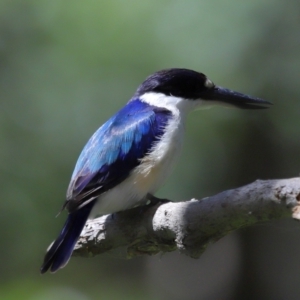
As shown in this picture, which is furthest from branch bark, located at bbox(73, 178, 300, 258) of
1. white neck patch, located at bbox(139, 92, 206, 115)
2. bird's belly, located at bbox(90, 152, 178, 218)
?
white neck patch, located at bbox(139, 92, 206, 115)

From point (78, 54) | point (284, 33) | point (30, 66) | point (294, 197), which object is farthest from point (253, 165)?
point (294, 197)

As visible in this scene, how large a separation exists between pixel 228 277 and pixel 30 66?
2471mm

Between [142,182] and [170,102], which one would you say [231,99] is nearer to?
[170,102]

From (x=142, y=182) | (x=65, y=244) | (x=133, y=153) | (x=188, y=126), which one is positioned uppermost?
(x=133, y=153)

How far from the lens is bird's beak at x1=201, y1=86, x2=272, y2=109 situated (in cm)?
372

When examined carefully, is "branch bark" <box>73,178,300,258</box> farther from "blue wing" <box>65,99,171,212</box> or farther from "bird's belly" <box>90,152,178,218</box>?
"blue wing" <box>65,99,171,212</box>

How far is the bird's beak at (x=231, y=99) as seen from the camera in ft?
12.2

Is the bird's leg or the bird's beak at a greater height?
the bird's beak

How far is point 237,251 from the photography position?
A: 475 cm

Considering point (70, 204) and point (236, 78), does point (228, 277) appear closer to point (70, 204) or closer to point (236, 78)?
point (236, 78)

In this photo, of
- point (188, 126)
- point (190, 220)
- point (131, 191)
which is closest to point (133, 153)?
point (131, 191)

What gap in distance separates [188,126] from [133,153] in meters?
1.79

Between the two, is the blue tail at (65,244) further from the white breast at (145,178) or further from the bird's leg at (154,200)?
the bird's leg at (154,200)

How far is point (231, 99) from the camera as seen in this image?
12.4 ft
